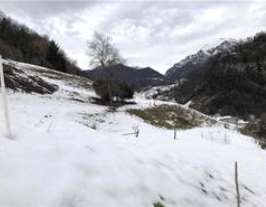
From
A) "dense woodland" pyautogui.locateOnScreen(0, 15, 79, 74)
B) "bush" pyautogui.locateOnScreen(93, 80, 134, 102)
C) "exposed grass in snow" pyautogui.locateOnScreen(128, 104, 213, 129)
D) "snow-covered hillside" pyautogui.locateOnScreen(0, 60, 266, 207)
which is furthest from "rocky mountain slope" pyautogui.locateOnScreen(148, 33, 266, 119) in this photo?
"snow-covered hillside" pyautogui.locateOnScreen(0, 60, 266, 207)

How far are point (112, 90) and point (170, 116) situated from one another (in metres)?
6.83

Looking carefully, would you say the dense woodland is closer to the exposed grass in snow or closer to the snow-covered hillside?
the exposed grass in snow

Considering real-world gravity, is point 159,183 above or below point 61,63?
below

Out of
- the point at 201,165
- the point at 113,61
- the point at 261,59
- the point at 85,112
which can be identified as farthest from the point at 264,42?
the point at 201,165

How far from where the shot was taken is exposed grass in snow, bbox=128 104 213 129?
89.5ft

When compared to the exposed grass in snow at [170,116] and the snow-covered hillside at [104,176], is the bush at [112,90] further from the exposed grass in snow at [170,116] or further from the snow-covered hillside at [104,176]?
the snow-covered hillside at [104,176]

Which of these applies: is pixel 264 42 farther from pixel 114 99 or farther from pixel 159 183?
pixel 159 183

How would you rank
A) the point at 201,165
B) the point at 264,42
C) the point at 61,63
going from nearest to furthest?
the point at 201,165 < the point at 61,63 < the point at 264,42

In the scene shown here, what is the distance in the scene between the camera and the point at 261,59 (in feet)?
386

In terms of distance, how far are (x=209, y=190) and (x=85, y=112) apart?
1878 cm

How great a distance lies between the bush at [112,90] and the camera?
32812 millimetres

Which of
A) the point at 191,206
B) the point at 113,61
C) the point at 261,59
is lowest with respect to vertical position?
the point at 191,206

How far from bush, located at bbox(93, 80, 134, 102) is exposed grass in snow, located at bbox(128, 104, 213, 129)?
12.6 ft

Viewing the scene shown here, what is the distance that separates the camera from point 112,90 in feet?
111
